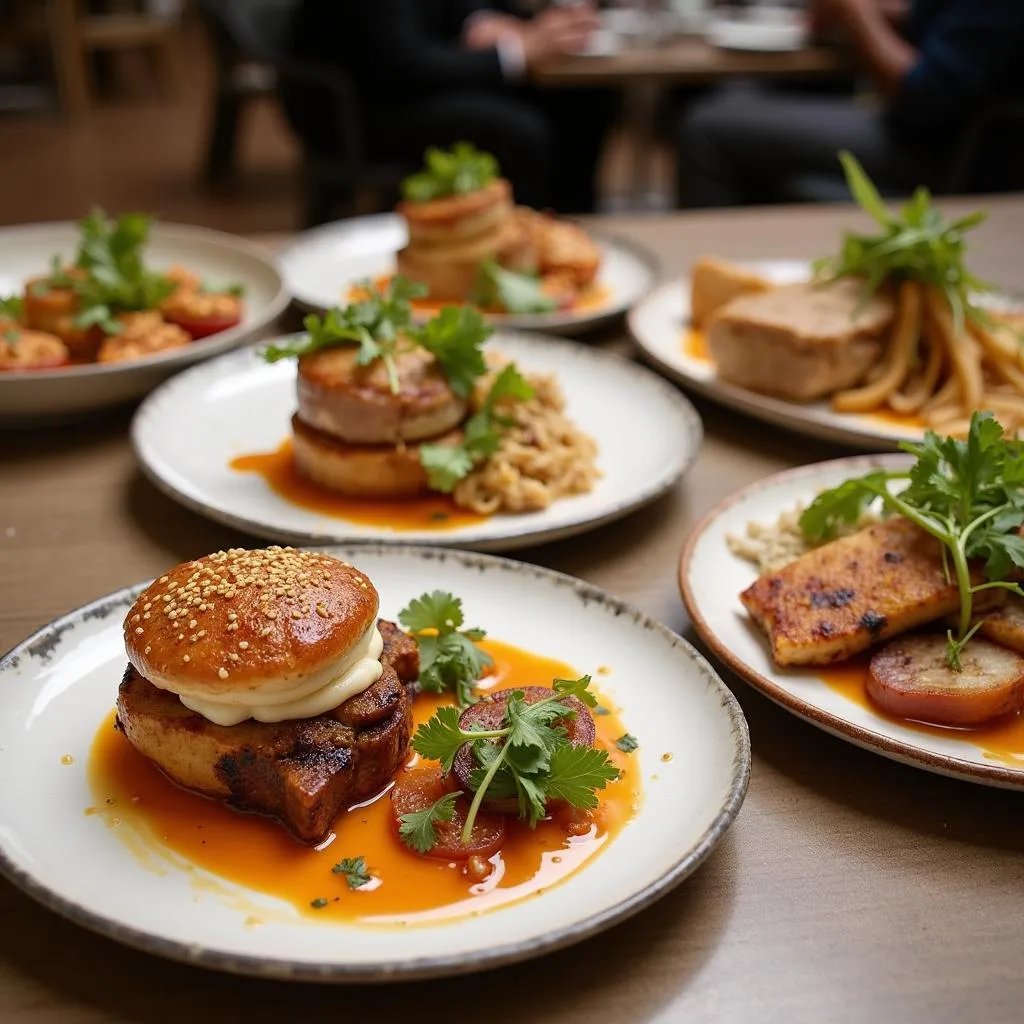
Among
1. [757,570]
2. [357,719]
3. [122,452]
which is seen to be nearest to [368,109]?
[122,452]

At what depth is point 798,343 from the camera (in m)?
2.79

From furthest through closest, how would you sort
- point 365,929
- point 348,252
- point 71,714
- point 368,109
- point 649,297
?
point 368,109, point 348,252, point 649,297, point 71,714, point 365,929


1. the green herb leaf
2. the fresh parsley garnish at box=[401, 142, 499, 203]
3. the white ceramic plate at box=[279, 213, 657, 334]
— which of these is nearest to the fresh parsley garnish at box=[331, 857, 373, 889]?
the green herb leaf

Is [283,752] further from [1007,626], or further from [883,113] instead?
[883,113]

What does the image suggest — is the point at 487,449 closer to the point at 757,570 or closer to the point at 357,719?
the point at 757,570

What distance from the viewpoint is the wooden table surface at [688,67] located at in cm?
616

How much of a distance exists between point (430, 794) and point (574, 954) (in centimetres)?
29

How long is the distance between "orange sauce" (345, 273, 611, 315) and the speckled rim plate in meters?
0.21

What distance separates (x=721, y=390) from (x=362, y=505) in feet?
3.29

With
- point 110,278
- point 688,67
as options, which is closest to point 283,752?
point 110,278

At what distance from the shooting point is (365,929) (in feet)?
4.36

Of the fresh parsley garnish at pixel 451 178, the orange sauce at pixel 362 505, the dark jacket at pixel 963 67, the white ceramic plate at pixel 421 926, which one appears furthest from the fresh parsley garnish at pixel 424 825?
the dark jacket at pixel 963 67

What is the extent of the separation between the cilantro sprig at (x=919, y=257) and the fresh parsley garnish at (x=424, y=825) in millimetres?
2033

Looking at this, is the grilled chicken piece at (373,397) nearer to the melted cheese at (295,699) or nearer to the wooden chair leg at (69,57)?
the melted cheese at (295,699)
